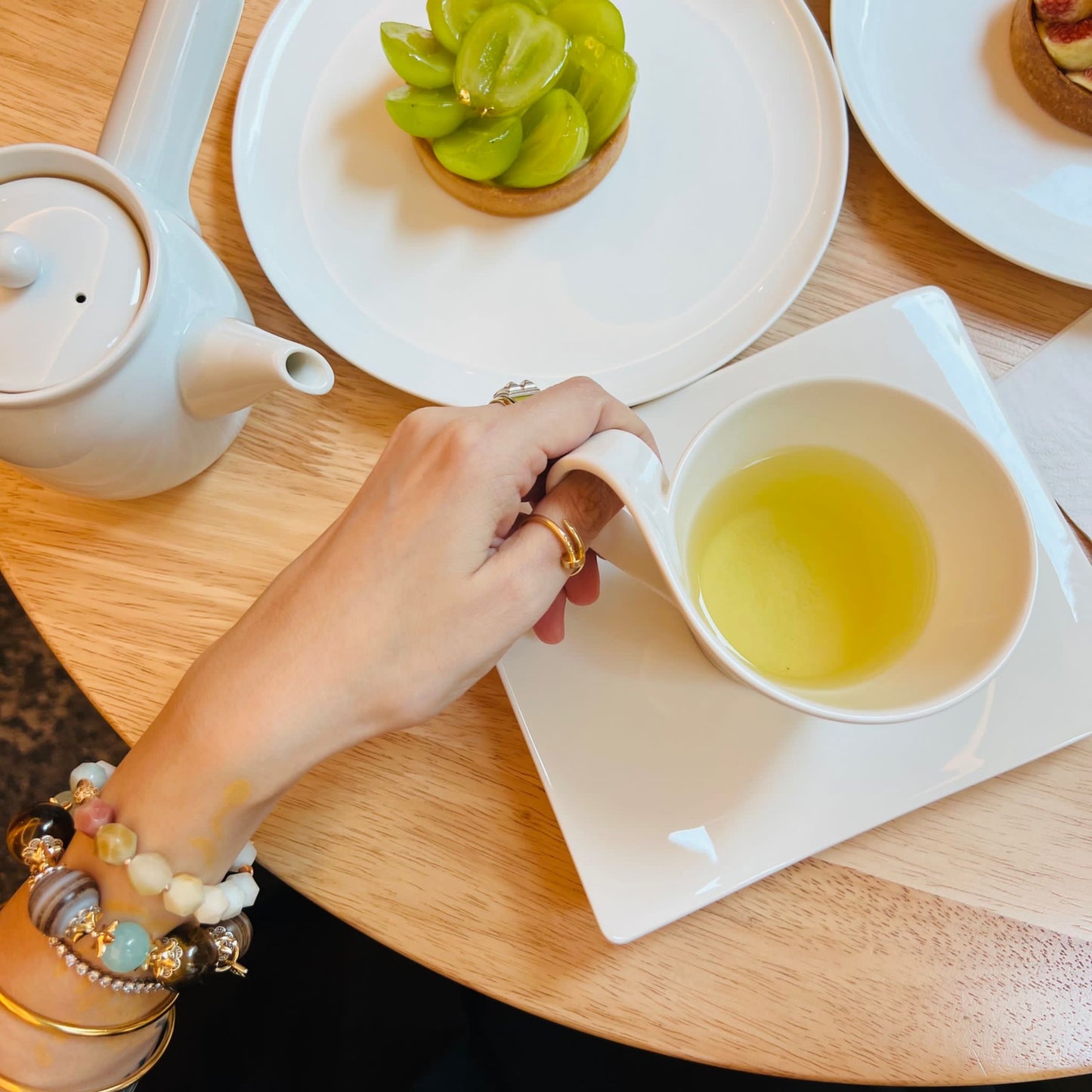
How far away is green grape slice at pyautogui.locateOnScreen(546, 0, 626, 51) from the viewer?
684 mm

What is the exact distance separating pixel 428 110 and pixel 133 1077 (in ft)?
2.53

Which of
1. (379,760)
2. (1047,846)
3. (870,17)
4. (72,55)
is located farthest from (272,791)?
(870,17)

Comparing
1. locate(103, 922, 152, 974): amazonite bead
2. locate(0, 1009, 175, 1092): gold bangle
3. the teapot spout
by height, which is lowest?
locate(0, 1009, 175, 1092): gold bangle

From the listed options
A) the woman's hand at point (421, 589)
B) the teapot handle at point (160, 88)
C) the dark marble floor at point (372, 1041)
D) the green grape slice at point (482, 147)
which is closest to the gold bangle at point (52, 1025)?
the woman's hand at point (421, 589)

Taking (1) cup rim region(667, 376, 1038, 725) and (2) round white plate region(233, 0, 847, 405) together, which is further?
(2) round white plate region(233, 0, 847, 405)

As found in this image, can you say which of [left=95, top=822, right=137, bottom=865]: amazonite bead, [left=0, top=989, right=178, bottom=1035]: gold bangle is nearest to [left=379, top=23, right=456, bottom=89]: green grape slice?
[left=95, top=822, right=137, bottom=865]: amazonite bead

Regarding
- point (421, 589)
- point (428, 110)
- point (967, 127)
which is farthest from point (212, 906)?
point (967, 127)

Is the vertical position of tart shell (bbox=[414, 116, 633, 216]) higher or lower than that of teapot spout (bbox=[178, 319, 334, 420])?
higher

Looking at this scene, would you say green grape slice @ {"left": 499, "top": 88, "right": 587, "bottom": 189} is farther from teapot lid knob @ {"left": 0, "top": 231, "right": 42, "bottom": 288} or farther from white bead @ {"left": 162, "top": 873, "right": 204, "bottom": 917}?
white bead @ {"left": 162, "top": 873, "right": 204, "bottom": 917}

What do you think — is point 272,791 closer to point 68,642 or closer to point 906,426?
point 68,642

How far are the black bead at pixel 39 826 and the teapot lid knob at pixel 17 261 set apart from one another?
0.35m

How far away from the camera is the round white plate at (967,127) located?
723mm

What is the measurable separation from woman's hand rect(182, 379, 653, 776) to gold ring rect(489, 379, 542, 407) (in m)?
0.05

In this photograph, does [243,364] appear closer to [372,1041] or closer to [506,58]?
[506,58]
